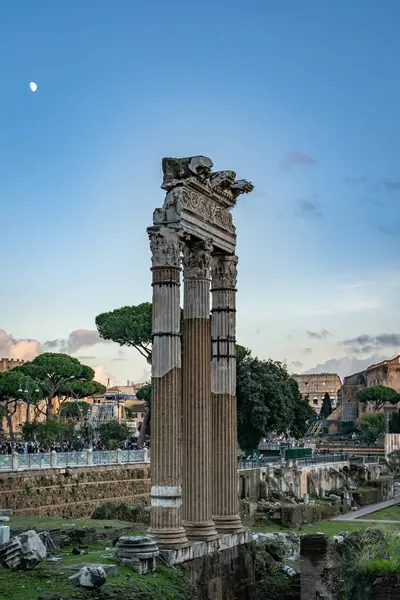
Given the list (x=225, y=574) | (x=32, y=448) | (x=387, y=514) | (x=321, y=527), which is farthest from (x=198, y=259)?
(x=387, y=514)

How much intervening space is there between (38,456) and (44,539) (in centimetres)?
1494

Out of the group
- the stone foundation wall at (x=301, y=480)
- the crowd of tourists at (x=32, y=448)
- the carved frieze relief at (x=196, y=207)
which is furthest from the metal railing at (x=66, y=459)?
the carved frieze relief at (x=196, y=207)

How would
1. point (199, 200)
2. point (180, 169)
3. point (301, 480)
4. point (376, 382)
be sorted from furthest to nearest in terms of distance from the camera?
point (376, 382), point (301, 480), point (199, 200), point (180, 169)

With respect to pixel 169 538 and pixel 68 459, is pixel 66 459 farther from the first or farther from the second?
pixel 169 538

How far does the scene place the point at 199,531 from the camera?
685 inches

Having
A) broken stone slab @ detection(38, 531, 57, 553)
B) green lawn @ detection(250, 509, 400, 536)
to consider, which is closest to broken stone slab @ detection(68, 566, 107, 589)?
broken stone slab @ detection(38, 531, 57, 553)

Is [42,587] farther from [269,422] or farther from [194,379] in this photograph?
[269,422]

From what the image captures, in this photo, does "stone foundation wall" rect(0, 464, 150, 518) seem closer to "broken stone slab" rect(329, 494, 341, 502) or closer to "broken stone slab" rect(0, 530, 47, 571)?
"broken stone slab" rect(0, 530, 47, 571)

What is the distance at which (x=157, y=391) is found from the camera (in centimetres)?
A: 1670

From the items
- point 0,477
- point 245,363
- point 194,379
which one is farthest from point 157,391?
point 245,363

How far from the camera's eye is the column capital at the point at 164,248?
17.0 meters

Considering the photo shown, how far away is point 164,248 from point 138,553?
18.2 ft

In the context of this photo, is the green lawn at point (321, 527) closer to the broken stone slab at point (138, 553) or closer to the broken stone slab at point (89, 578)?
the broken stone slab at point (138, 553)

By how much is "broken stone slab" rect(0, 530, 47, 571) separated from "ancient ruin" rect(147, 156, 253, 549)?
7.85ft
